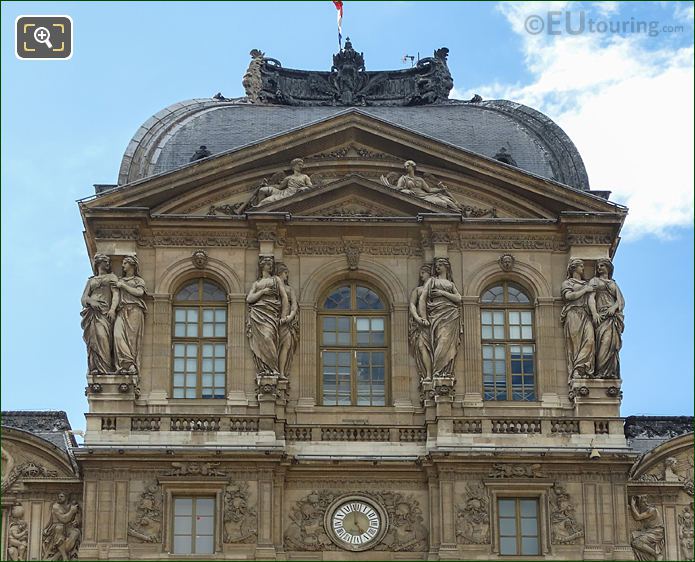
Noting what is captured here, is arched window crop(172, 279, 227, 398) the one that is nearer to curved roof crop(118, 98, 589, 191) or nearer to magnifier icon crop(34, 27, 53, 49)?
curved roof crop(118, 98, 589, 191)

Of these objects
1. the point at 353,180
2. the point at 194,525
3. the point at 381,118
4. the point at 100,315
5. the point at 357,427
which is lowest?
the point at 194,525

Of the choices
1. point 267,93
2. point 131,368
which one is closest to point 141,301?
point 131,368

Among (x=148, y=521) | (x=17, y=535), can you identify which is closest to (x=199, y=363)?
(x=148, y=521)

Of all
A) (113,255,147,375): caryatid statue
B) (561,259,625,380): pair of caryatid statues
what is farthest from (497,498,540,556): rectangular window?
(113,255,147,375): caryatid statue

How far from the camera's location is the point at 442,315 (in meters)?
48.7

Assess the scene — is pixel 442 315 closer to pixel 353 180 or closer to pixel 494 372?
pixel 494 372

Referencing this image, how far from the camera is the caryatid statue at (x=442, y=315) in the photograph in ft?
159

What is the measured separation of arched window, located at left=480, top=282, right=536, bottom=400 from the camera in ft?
160

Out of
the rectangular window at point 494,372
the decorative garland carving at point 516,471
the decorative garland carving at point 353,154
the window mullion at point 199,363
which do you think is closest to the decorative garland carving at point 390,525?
the decorative garland carving at point 516,471

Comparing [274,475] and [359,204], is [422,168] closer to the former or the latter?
[359,204]

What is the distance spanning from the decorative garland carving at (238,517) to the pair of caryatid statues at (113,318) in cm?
380

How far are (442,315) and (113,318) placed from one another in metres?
7.65

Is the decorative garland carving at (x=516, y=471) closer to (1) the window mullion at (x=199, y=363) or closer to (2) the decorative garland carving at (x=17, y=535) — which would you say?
(1) the window mullion at (x=199, y=363)

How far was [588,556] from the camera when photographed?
1832 inches
